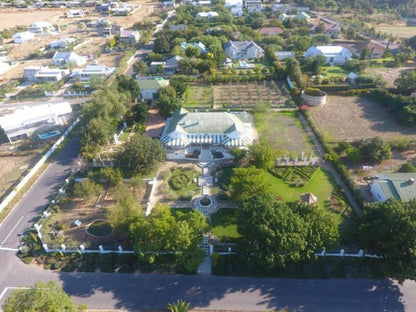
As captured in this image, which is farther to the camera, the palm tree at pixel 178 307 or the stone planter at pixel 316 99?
the stone planter at pixel 316 99

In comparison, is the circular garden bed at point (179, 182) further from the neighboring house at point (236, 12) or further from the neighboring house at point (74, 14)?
the neighboring house at point (74, 14)

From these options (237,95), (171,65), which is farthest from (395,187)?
(171,65)

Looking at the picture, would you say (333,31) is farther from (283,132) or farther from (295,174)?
→ (295,174)

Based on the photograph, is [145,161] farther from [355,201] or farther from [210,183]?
[355,201]

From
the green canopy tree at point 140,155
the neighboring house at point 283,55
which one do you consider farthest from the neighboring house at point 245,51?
the green canopy tree at point 140,155

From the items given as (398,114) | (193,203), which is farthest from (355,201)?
(398,114)

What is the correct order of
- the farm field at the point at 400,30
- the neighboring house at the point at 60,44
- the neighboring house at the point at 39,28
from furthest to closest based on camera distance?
the neighboring house at the point at 39,28 < the farm field at the point at 400,30 < the neighboring house at the point at 60,44
